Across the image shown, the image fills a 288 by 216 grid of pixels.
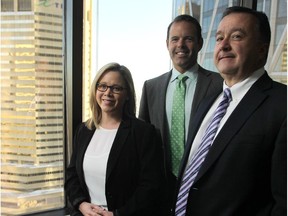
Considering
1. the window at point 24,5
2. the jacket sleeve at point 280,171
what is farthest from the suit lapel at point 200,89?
the window at point 24,5

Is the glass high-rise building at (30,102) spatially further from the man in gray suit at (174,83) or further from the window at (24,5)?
the man in gray suit at (174,83)

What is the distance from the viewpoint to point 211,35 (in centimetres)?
252

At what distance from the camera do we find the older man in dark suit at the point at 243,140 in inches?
43.7

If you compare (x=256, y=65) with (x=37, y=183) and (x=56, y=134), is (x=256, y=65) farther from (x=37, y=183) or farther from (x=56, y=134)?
(x=37, y=183)

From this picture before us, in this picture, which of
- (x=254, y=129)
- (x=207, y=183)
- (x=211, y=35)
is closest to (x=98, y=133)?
(x=207, y=183)

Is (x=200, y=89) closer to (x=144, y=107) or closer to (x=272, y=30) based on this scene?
(x=144, y=107)

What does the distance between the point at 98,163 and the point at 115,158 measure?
112 mm

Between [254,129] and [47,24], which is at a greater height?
[47,24]

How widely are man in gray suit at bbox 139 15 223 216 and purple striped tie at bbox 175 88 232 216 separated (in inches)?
12.0

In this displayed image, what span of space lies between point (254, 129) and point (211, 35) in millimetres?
1603

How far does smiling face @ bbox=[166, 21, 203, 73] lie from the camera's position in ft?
5.57

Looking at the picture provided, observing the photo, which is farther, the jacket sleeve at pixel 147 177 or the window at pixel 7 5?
the window at pixel 7 5

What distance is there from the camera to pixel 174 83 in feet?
5.93

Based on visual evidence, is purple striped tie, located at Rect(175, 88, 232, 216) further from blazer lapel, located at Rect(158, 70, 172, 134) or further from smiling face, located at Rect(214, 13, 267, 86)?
blazer lapel, located at Rect(158, 70, 172, 134)
